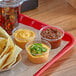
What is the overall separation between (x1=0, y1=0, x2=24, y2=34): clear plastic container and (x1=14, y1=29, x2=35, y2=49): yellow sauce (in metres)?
0.07

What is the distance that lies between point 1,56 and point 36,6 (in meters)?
0.65

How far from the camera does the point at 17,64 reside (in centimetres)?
120

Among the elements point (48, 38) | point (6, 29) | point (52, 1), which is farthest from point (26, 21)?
Result: point (52, 1)

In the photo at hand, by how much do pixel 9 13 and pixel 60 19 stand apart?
40cm

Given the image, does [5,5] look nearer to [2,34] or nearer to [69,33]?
[2,34]

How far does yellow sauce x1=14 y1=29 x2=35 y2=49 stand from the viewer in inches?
51.3

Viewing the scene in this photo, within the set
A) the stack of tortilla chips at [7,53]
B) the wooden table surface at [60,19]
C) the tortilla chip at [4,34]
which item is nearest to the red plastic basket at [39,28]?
the wooden table surface at [60,19]

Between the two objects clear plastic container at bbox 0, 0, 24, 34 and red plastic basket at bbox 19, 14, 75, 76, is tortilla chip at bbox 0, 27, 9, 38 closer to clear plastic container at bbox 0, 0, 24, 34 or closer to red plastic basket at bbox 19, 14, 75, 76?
clear plastic container at bbox 0, 0, 24, 34

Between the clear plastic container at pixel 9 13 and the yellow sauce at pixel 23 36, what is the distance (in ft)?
0.23

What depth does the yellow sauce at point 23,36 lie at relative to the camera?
51.3 inches

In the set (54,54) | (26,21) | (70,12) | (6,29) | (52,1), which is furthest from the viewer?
(52,1)

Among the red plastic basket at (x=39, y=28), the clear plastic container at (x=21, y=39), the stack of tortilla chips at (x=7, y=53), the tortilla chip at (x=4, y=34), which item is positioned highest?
the tortilla chip at (x=4, y=34)

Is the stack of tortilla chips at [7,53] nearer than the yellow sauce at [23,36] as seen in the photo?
Yes

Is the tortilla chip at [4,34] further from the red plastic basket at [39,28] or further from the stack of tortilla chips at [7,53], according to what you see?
the red plastic basket at [39,28]
